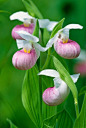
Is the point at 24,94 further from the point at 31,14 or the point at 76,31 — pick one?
the point at 76,31

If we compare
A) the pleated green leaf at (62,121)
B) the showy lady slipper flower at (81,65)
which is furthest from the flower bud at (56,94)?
the showy lady slipper flower at (81,65)

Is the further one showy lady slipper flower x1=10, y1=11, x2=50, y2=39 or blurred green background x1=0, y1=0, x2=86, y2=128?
blurred green background x1=0, y1=0, x2=86, y2=128

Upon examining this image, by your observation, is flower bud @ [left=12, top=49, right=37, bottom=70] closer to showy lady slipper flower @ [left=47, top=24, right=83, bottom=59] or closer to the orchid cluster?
the orchid cluster

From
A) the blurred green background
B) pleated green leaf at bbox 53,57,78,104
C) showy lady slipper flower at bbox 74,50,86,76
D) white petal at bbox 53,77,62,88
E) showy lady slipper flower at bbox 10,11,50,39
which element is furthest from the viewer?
showy lady slipper flower at bbox 74,50,86,76

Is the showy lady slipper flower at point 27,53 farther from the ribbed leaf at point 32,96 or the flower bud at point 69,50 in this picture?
the ribbed leaf at point 32,96

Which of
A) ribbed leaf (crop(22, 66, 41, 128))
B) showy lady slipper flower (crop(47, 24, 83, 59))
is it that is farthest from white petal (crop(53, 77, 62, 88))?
ribbed leaf (crop(22, 66, 41, 128))

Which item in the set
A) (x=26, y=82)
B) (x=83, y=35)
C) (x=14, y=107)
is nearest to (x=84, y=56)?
(x=83, y=35)

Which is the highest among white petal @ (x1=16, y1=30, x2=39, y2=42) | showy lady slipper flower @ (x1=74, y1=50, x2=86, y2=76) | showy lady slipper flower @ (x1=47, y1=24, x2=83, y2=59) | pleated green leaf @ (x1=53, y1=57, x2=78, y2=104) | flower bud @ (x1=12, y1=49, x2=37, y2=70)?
white petal @ (x1=16, y1=30, x2=39, y2=42)

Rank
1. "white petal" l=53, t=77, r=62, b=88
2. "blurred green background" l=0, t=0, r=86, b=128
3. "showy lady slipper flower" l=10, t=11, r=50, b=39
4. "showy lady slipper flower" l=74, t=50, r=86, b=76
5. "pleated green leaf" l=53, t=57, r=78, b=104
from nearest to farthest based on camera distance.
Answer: "pleated green leaf" l=53, t=57, r=78, b=104
"white petal" l=53, t=77, r=62, b=88
"showy lady slipper flower" l=10, t=11, r=50, b=39
"blurred green background" l=0, t=0, r=86, b=128
"showy lady slipper flower" l=74, t=50, r=86, b=76
